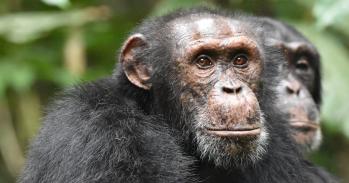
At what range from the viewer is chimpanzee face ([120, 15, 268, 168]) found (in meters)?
5.11

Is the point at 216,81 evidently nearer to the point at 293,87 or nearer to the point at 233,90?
the point at 233,90

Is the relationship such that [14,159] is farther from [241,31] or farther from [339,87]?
[241,31]

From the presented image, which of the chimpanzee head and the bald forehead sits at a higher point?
the bald forehead

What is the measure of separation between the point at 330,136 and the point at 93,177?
19.9 feet

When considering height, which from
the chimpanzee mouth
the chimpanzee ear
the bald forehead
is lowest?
the chimpanzee mouth

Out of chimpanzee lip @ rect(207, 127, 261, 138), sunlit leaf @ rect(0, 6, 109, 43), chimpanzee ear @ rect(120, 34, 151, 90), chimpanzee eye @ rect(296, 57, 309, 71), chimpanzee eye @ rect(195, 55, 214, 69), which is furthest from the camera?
sunlit leaf @ rect(0, 6, 109, 43)

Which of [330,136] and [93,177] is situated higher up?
[93,177]

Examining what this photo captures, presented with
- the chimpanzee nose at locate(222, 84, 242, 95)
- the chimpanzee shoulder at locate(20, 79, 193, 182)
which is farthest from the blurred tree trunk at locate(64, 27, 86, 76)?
the chimpanzee nose at locate(222, 84, 242, 95)

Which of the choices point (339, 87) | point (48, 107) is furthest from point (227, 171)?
point (339, 87)

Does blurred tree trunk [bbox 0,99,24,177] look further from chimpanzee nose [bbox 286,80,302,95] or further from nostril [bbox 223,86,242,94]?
nostril [bbox 223,86,242,94]

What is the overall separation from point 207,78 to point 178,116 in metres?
0.35

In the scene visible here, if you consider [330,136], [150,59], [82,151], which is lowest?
[330,136]

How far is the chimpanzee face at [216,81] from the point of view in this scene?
511cm

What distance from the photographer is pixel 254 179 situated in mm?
5613
